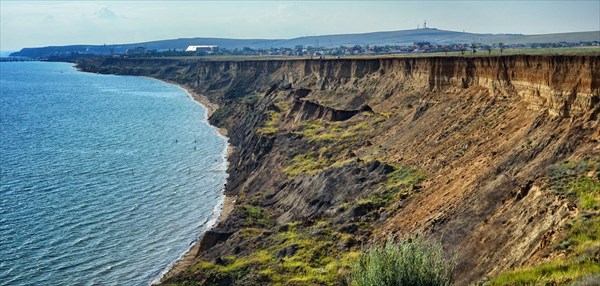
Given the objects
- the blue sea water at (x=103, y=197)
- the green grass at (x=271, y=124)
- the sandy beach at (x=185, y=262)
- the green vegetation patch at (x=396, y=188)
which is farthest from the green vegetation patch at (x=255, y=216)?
the green grass at (x=271, y=124)

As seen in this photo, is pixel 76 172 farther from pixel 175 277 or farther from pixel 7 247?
pixel 175 277

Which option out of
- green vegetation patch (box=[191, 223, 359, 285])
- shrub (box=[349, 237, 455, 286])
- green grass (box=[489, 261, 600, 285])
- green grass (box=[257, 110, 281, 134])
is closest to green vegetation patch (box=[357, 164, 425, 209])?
green vegetation patch (box=[191, 223, 359, 285])

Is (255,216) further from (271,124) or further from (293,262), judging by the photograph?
(271,124)

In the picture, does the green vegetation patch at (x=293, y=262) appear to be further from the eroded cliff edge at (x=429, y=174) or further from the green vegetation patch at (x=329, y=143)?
the green vegetation patch at (x=329, y=143)

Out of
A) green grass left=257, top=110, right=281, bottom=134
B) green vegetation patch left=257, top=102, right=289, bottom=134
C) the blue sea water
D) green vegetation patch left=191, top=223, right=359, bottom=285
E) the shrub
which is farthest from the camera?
green vegetation patch left=257, top=102, right=289, bottom=134

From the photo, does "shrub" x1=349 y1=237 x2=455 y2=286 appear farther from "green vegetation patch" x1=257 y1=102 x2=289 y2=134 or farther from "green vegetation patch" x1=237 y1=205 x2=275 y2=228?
"green vegetation patch" x1=257 y1=102 x2=289 y2=134

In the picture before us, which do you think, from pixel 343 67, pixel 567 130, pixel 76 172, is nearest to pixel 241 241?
pixel 567 130

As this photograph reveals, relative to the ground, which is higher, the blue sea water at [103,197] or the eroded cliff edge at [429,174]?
the eroded cliff edge at [429,174]
